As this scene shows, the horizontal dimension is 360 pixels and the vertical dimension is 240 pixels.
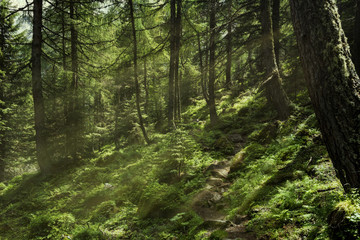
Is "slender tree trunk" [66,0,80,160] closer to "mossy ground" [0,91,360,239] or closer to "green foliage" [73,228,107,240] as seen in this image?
"mossy ground" [0,91,360,239]

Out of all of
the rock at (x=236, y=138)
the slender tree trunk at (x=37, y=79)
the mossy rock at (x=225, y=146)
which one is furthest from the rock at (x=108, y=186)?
the rock at (x=236, y=138)

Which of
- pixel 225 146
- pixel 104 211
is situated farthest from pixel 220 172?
pixel 104 211

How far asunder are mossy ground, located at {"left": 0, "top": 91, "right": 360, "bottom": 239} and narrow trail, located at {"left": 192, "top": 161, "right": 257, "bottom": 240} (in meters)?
0.18

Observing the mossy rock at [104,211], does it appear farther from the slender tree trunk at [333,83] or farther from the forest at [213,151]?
the slender tree trunk at [333,83]

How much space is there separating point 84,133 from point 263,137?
472 inches

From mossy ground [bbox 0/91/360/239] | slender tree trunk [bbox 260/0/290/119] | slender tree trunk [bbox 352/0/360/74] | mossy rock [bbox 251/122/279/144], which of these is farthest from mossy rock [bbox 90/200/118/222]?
slender tree trunk [bbox 352/0/360/74]

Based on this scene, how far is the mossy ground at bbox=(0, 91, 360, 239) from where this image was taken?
141 inches

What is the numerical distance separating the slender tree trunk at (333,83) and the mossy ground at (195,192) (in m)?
0.61

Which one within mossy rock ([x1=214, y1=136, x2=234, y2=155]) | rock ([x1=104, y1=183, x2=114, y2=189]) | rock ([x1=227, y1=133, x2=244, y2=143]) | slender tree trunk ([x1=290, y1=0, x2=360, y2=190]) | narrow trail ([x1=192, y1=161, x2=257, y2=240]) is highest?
slender tree trunk ([x1=290, y1=0, x2=360, y2=190])

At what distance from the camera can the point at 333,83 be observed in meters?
3.06

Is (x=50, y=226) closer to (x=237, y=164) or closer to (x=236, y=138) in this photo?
(x=237, y=164)

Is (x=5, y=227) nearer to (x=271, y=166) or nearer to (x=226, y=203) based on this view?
(x=226, y=203)

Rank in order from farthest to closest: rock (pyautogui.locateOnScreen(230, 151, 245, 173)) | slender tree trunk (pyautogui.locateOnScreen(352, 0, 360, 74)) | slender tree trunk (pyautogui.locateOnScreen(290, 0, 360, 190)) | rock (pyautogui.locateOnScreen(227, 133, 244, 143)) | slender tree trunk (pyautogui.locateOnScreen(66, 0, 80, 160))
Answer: slender tree trunk (pyautogui.locateOnScreen(66, 0, 80, 160)), rock (pyautogui.locateOnScreen(227, 133, 244, 143)), rock (pyautogui.locateOnScreen(230, 151, 245, 173)), slender tree trunk (pyautogui.locateOnScreen(352, 0, 360, 74)), slender tree trunk (pyautogui.locateOnScreen(290, 0, 360, 190))

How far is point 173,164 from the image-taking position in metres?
8.91
